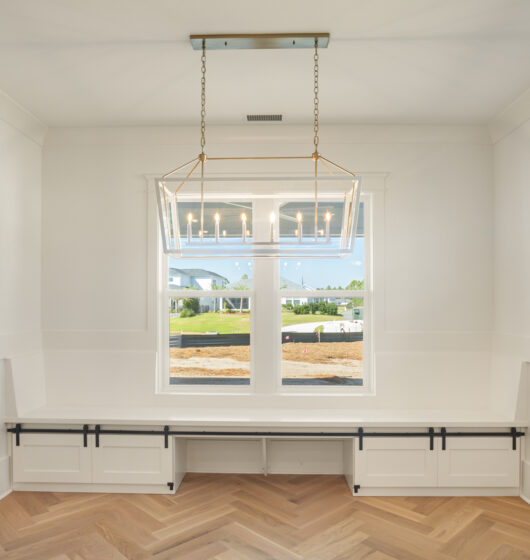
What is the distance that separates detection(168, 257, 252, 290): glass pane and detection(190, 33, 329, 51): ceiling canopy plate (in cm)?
180

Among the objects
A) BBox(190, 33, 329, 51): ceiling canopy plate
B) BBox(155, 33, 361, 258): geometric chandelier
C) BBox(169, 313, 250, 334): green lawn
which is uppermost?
BBox(190, 33, 329, 51): ceiling canopy plate

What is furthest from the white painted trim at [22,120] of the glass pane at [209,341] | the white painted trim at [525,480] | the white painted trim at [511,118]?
the white painted trim at [525,480]

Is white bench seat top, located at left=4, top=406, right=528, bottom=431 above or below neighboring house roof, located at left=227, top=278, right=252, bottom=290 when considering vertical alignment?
below

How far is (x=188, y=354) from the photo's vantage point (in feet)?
12.6

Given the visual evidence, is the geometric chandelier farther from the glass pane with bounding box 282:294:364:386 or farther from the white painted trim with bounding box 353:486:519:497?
the white painted trim with bounding box 353:486:519:497

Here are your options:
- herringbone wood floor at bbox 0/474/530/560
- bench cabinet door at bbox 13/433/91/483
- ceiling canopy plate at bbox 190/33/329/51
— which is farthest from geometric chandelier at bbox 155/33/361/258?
bench cabinet door at bbox 13/433/91/483

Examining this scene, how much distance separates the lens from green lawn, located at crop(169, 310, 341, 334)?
3.80 metres

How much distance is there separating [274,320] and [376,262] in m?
0.99

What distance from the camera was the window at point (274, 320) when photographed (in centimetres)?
376

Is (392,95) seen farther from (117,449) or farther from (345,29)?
(117,449)

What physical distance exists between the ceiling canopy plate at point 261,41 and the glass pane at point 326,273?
1671mm

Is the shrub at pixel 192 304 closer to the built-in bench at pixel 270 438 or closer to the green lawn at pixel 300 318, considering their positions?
the green lawn at pixel 300 318

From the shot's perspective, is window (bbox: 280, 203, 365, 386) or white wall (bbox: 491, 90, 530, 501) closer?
white wall (bbox: 491, 90, 530, 501)

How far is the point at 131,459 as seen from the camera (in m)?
3.22
